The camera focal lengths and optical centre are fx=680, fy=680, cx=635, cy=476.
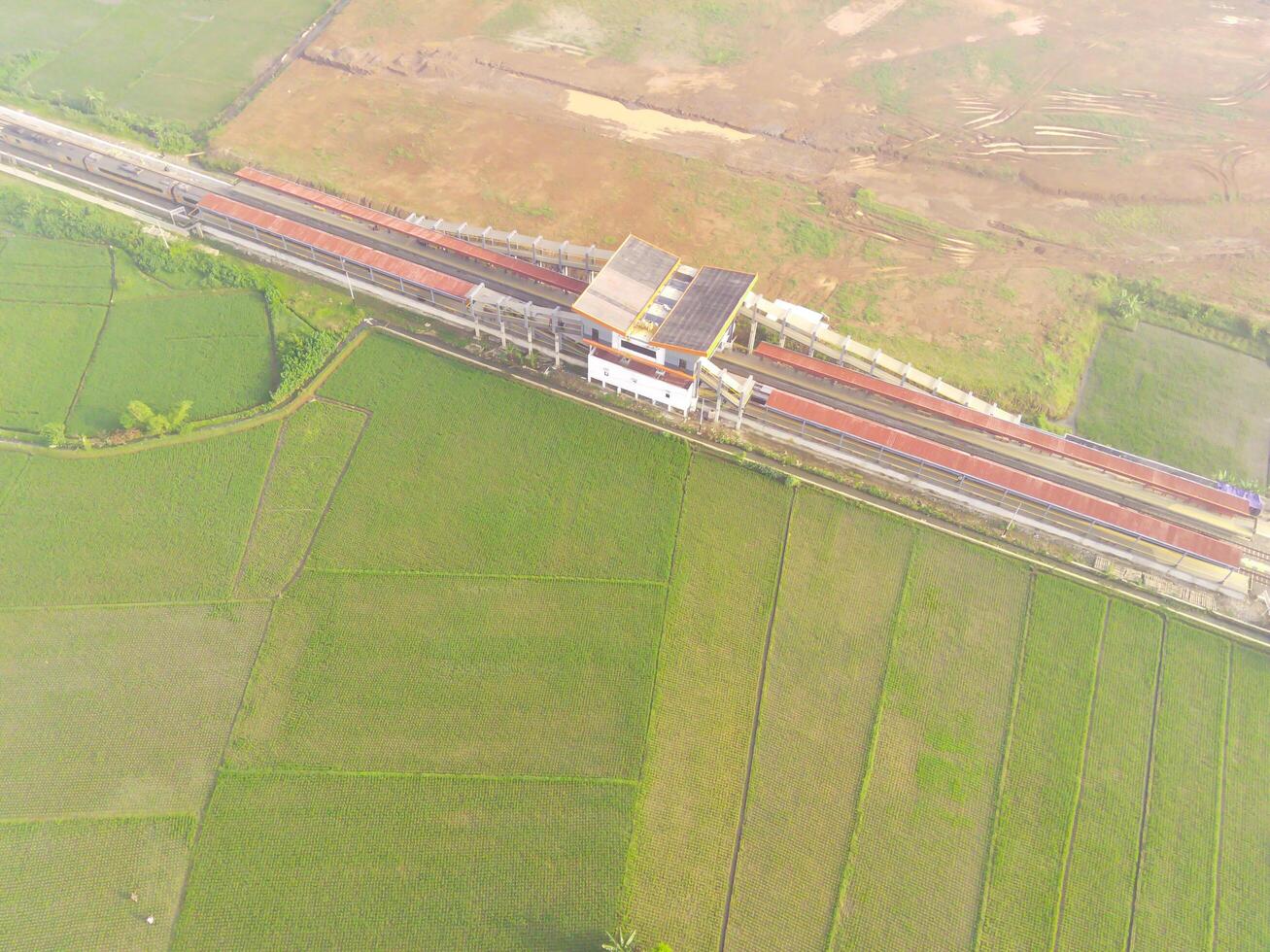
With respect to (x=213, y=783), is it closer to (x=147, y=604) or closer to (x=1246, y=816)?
(x=147, y=604)

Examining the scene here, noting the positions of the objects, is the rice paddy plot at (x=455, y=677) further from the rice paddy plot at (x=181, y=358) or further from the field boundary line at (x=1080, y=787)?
the field boundary line at (x=1080, y=787)

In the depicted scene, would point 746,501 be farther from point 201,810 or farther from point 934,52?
point 934,52

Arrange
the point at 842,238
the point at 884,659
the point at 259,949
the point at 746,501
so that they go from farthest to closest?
the point at 842,238 < the point at 746,501 < the point at 884,659 < the point at 259,949

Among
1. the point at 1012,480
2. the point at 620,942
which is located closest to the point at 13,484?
the point at 620,942

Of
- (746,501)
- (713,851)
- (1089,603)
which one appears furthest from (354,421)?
(1089,603)

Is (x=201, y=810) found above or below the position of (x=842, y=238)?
below

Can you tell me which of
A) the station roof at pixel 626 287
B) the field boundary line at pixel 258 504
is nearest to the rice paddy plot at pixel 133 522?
the field boundary line at pixel 258 504
